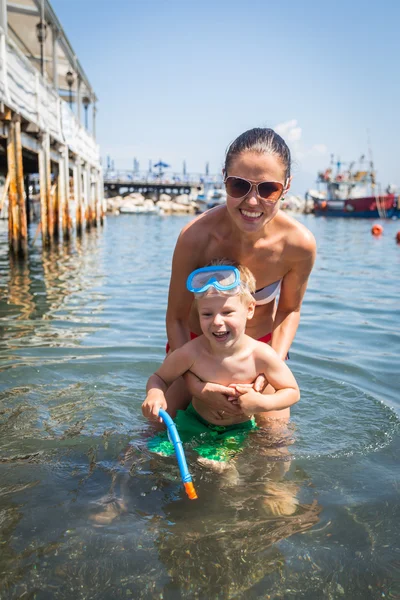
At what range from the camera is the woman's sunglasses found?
322cm

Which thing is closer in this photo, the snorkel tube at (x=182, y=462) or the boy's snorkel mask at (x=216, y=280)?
the snorkel tube at (x=182, y=462)

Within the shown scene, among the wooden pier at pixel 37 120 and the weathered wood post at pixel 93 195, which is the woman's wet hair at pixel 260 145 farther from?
the weathered wood post at pixel 93 195

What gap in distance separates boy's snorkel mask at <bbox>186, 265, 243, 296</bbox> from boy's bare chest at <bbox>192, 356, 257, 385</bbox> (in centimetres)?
42

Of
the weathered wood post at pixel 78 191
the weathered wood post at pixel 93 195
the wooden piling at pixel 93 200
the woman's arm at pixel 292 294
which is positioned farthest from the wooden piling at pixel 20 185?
the weathered wood post at pixel 93 195

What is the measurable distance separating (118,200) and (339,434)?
6823 centimetres

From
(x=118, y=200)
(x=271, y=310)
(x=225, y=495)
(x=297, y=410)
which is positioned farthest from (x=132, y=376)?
(x=118, y=200)

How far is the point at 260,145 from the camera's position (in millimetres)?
3193

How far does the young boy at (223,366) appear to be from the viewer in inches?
130

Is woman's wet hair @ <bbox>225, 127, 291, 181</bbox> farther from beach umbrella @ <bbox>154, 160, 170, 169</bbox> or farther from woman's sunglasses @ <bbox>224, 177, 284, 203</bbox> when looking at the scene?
beach umbrella @ <bbox>154, 160, 170, 169</bbox>

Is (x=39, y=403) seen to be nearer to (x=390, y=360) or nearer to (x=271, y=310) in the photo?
(x=271, y=310)

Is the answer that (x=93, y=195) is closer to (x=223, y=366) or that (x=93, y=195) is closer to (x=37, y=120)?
(x=37, y=120)

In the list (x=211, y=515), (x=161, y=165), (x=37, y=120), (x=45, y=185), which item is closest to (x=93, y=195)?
(x=45, y=185)

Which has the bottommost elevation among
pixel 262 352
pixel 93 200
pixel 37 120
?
pixel 262 352

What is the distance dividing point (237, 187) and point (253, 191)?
3.6 inches
